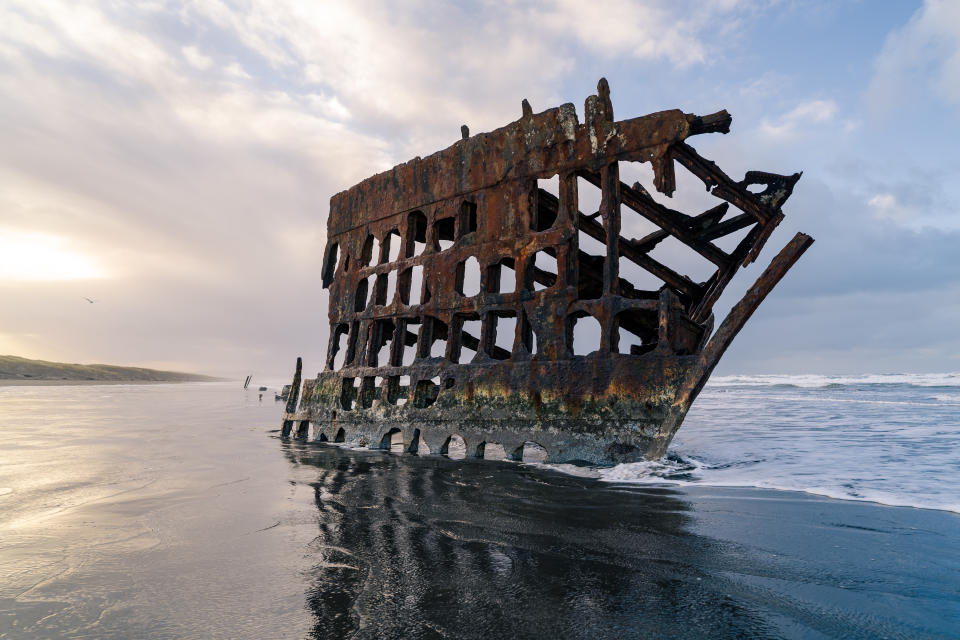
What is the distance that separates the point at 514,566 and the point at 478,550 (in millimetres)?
257

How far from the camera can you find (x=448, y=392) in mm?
5723

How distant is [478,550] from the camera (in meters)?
2.23

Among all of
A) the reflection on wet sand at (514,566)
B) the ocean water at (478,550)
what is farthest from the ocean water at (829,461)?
the reflection on wet sand at (514,566)

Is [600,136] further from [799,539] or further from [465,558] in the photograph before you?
[465,558]

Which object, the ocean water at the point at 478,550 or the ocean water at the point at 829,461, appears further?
the ocean water at the point at 829,461

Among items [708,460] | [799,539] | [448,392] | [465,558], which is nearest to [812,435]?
[708,460]

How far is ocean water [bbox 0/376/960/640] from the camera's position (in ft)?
5.05

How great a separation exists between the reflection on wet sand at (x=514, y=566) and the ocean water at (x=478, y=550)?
12 mm

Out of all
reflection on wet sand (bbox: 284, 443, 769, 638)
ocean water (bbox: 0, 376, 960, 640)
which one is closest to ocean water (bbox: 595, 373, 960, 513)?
ocean water (bbox: 0, 376, 960, 640)

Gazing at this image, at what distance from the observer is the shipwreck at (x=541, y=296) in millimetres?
4594

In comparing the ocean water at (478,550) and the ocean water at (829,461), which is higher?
the ocean water at (829,461)

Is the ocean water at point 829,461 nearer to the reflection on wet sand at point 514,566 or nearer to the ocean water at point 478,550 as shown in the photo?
the ocean water at point 478,550

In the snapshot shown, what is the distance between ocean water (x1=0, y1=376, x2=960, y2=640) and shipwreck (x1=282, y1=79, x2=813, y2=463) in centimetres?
65

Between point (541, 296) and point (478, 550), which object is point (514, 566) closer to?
point (478, 550)
